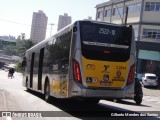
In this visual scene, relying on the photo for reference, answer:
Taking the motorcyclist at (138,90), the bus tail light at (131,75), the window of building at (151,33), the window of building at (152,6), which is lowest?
the motorcyclist at (138,90)

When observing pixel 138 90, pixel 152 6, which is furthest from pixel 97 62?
pixel 152 6

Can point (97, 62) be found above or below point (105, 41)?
below

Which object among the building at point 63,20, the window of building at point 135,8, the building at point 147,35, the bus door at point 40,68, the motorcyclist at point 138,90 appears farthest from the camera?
the building at point 63,20

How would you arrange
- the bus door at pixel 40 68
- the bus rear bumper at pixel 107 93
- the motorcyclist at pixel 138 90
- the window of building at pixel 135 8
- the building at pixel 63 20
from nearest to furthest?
1. the bus rear bumper at pixel 107 93
2. the bus door at pixel 40 68
3. the motorcyclist at pixel 138 90
4. the window of building at pixel 135 8
5. the building at pixel 63 20

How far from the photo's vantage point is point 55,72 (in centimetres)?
1556

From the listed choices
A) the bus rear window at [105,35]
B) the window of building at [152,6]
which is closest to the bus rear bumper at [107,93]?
the bus rear window at [105,35]

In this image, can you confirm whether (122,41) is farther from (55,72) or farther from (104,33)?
(55,72)

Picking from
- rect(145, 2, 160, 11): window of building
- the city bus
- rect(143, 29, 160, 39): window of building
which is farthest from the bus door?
rect(145, 2, 160, 11): window of building

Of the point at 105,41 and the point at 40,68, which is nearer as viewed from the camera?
the point at 105,41

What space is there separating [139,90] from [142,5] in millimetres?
38516

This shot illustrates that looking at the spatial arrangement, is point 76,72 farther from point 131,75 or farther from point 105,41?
point 131,75

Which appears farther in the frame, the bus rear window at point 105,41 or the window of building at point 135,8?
the window of building at point 135,8

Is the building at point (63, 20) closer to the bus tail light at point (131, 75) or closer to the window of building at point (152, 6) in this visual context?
the window of building at point (152, 6)

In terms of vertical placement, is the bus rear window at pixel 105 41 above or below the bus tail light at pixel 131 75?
above
